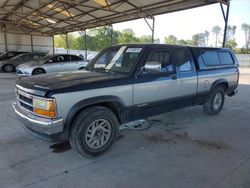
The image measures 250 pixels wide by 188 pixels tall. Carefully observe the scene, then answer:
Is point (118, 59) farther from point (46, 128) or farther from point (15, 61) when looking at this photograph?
point (15, 61)

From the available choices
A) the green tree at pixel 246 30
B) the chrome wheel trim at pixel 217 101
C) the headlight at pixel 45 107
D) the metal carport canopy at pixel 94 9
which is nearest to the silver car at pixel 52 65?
the metal carport canopy at pixel 94 9

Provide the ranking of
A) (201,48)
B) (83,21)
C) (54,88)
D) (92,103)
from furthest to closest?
(83,21), (201,48), (92,103), (54,88)

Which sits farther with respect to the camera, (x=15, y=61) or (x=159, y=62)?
(x=15, y=61)

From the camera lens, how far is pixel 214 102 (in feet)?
19.3

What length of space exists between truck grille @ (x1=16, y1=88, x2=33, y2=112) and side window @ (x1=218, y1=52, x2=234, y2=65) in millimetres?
4927

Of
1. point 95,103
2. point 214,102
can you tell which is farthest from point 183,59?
point 95,103

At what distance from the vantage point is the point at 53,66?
11547 millimetres

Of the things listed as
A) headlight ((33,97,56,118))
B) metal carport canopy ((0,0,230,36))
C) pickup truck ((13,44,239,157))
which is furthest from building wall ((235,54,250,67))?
headlight ((33,97,56,118))

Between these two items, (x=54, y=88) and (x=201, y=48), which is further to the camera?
(x=201, y=48)

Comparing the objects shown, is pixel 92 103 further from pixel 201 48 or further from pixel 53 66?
pixel 53 66

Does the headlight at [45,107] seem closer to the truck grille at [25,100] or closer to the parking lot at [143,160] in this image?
the truck grille at [25,100]

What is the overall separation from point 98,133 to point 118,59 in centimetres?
152

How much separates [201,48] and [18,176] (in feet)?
15.5

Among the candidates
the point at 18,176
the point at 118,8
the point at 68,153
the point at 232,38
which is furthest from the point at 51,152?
the point at 232,38
